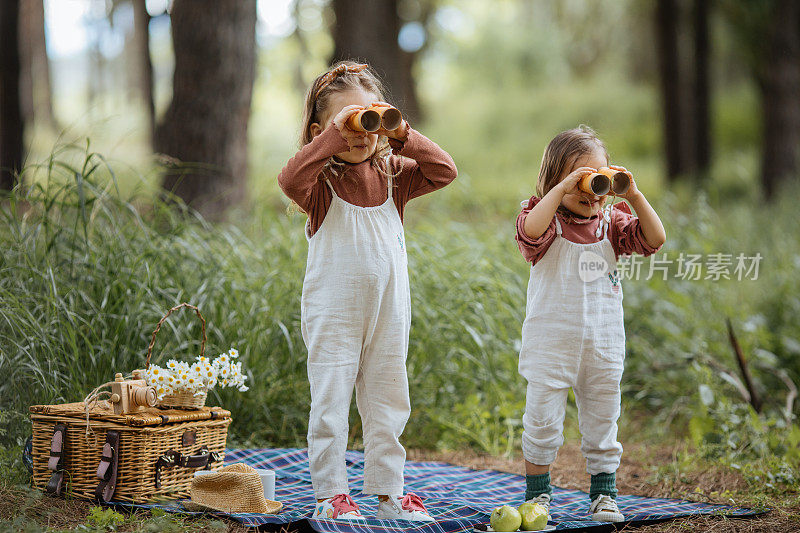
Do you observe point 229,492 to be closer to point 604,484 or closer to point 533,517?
point 533,517

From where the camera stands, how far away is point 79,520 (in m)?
2.49

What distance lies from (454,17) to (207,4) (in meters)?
18.5

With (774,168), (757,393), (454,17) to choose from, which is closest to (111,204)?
(757,393)

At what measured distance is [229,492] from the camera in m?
2.61

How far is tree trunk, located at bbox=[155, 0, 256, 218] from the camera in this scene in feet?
16.8

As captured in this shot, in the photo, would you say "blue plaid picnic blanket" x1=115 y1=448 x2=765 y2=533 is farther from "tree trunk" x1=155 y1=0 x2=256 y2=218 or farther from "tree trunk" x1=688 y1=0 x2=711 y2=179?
"tree trunk" x1=688 y1=0 x2=711 y2=179

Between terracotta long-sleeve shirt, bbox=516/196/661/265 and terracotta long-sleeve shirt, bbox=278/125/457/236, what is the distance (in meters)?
0.32

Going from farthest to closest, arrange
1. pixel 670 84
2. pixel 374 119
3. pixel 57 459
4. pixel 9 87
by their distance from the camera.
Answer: pixel 670 84 → pixel 9 87 → pixel 57 459 → pixel 374 119

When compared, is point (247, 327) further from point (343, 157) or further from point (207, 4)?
point (207, 4)

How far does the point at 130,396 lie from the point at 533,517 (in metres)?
1.43

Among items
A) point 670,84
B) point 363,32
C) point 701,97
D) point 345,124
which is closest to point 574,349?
point 345,124

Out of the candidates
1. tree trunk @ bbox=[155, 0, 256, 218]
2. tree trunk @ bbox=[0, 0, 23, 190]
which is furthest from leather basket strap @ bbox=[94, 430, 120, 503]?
tree trunk @ bbox=[0, 0, 23, 190]

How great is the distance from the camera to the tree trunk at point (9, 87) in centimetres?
710

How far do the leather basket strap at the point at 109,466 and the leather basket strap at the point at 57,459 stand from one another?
0.50ft
